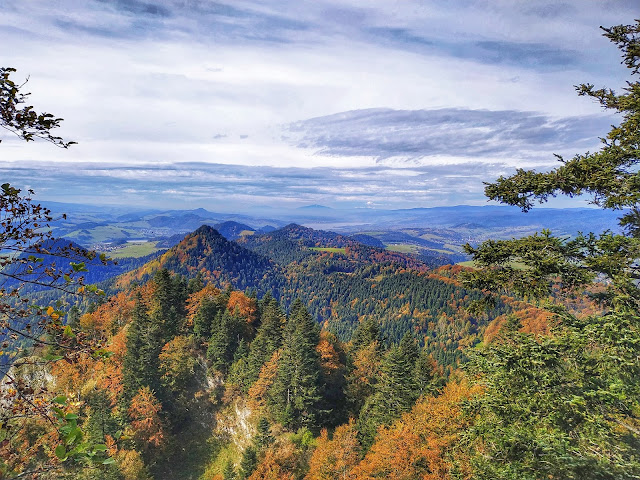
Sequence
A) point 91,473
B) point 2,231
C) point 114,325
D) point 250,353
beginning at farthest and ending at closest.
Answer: point 114,325 → point 250,353 → point 91,473 → point 2,231

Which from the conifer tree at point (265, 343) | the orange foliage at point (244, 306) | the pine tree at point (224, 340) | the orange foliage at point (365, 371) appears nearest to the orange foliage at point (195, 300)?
the orange foliage at point (244, 306)

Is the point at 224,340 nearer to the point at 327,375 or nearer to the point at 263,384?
the point at 263,384

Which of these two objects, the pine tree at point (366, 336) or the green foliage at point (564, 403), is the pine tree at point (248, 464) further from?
the green foliage at point (564, 403)

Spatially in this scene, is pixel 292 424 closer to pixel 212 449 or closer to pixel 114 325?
pixel 212 449

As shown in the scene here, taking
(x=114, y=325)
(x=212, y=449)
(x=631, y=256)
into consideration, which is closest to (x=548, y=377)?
(x=631, y=256)

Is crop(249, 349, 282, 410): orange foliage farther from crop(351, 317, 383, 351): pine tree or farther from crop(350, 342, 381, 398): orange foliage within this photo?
crop(351, 317, 383, 351): pine tree

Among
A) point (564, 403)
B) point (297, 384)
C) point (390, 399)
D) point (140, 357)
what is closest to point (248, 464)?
point (297, 384)
